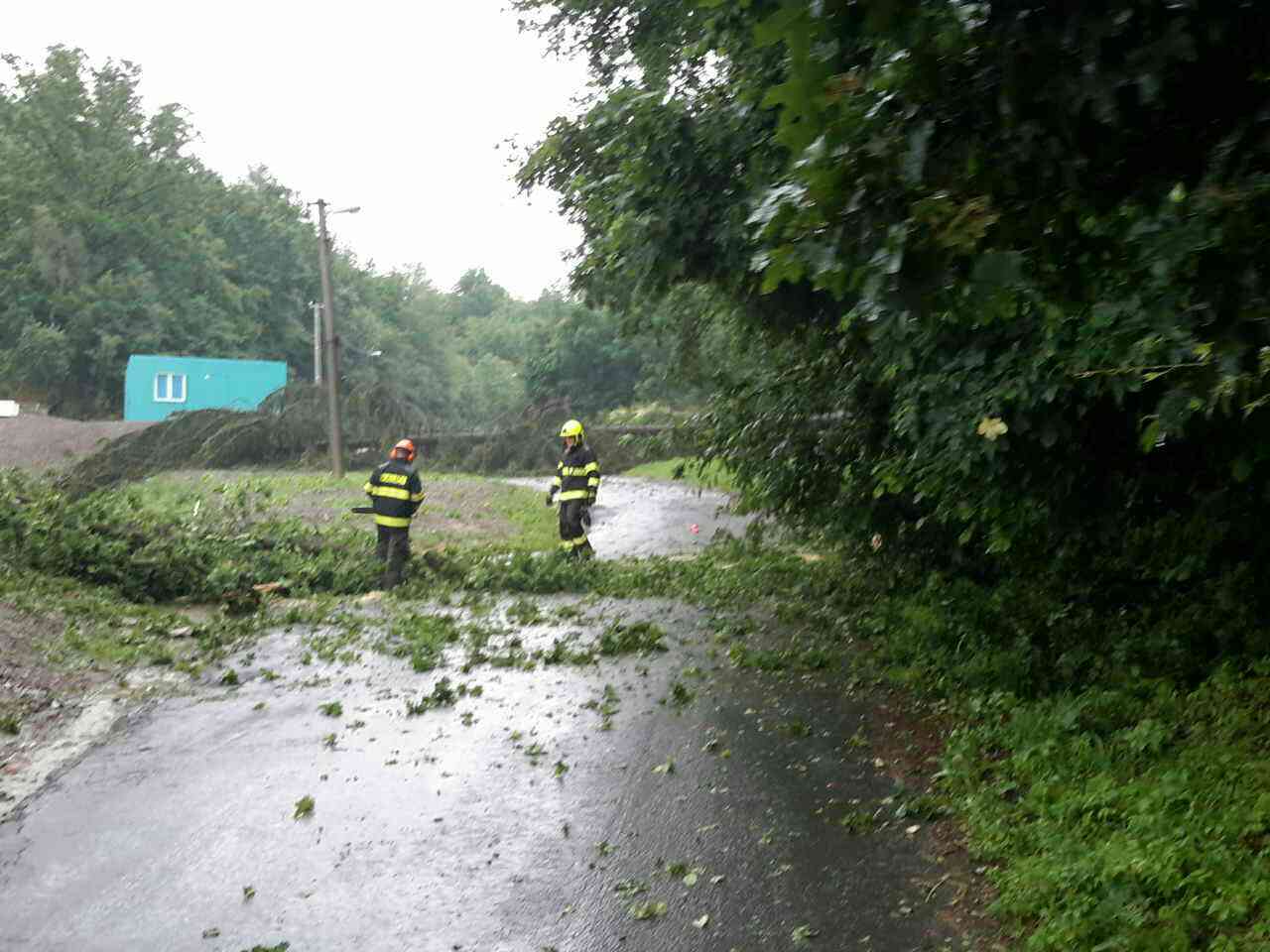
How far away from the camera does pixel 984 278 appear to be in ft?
10.3

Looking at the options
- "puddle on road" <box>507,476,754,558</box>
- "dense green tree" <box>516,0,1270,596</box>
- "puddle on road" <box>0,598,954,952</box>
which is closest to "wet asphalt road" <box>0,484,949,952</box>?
"puddle on road" <box>0,598,954,952</box>

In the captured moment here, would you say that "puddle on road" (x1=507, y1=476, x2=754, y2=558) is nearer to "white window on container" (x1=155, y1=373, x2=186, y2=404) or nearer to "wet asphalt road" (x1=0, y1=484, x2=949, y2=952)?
"wet asphalt road" (x1=0, y1=484, x2=949, y2=952)

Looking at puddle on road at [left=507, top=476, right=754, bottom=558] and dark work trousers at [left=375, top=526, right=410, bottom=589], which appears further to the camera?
puddle on road at [left=507, top=476, right=754, bottom=558]

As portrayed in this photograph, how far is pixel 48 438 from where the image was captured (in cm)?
3155

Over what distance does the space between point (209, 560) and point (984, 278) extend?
11.8 metres

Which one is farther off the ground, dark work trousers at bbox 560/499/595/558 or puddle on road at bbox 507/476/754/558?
dark work trousers at bbox 560/499/595/558

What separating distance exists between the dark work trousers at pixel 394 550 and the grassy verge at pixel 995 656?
0.25 m

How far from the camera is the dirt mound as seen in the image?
28062mm

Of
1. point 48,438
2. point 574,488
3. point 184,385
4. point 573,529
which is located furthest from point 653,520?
point 184,385

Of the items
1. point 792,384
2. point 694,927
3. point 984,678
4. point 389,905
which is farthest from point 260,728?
point 792,384

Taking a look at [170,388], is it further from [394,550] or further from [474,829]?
[474,829]

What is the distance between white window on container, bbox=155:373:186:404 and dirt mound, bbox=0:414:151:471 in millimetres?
13121

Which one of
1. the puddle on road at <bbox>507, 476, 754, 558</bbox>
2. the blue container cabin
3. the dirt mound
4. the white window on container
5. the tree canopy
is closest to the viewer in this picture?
the puddle on road at <bbox>507, 476, 754, 558</bbox>

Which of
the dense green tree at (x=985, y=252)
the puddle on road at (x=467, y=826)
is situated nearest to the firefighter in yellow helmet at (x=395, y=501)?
the dense green tree at (x=985, y=252)
